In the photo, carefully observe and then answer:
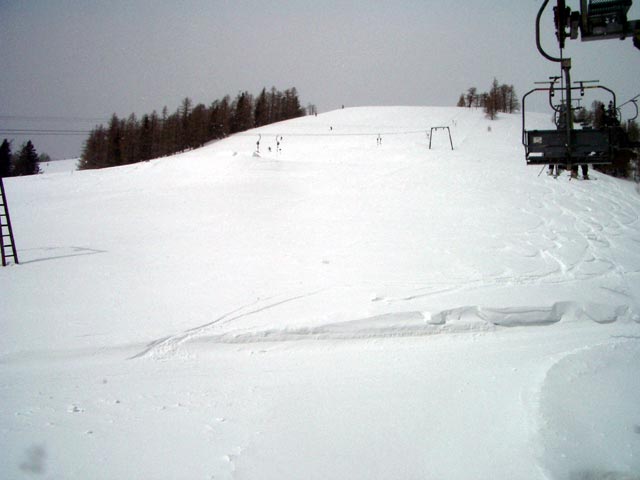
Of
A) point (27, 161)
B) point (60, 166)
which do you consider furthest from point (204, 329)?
point (60, 166)

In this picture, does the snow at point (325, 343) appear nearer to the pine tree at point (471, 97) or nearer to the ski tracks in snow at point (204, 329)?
the ski tracks in snow at point (204, 329)

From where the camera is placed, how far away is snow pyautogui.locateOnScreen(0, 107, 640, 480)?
3869mm

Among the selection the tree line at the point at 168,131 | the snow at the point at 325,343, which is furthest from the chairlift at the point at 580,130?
the tree line at the point at 168,131

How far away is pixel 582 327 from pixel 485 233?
467 cm

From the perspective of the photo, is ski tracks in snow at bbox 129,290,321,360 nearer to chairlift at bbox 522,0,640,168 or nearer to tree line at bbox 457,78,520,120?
chairlift at bbox 522,0,640,168

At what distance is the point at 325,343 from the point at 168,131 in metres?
66.0

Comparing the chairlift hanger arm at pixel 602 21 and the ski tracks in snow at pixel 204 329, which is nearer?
the chairlift hanger arm at pixel 602 21

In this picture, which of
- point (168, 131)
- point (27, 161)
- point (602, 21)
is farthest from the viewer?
point (168, 131)

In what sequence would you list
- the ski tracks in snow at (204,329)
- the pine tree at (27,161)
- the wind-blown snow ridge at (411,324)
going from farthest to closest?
the pine tree at (27,161)
the wind-blown snow ridge at (411,324)
the ski tracks in snow at (204,329)

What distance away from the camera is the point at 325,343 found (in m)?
6.27

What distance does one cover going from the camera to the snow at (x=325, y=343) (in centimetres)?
387

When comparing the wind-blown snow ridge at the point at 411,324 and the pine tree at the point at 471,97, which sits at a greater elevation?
the pine tree at the point at 471,97

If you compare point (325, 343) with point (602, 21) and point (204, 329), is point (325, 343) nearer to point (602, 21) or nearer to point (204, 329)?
point (204, 329)

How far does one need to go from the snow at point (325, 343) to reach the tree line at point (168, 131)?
4952 cm
